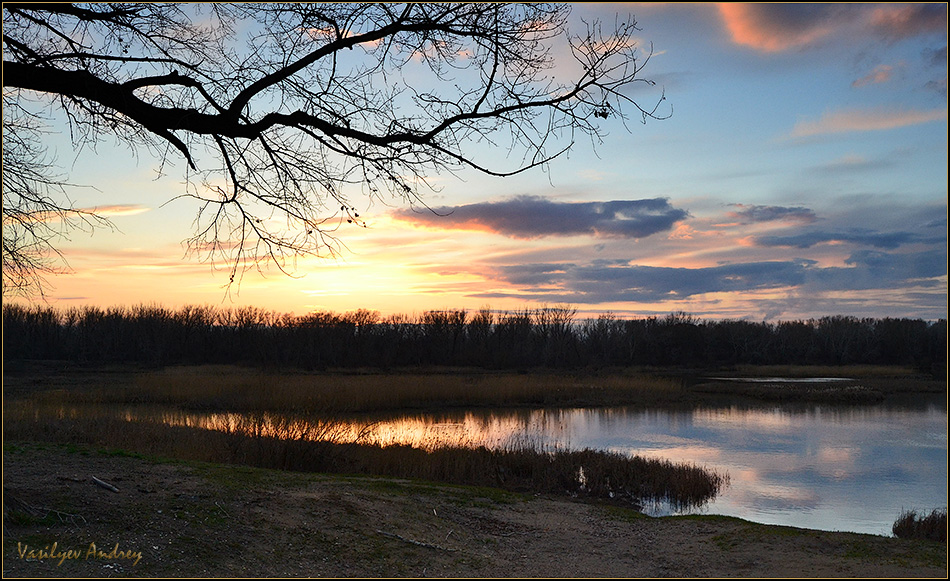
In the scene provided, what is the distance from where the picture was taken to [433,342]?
6575 centimetres

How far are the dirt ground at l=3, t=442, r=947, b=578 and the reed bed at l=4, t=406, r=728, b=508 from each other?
2.27 m

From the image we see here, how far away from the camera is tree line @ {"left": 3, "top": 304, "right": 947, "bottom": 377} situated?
60062 mm

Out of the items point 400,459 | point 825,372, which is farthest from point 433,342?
point 400,459

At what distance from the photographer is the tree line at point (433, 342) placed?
6006 centimetres

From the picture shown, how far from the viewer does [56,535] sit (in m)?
5.17

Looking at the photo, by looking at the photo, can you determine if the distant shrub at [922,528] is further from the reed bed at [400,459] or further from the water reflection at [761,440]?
the reed bed at [400,459]

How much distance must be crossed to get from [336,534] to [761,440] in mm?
18158

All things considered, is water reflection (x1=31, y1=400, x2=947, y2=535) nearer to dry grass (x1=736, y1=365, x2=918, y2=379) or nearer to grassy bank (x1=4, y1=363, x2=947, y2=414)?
grassy bank (x1=4, y1=363, x2=947, y2=414)

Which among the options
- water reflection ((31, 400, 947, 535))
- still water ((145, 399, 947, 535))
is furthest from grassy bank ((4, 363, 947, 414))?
still water ((145, 399, 947, 535))

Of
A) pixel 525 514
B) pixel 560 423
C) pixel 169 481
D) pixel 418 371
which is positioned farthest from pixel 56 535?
pixel 418 371

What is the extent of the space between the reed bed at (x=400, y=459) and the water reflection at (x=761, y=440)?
28 cm

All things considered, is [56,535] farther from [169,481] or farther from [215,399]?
[215,399]

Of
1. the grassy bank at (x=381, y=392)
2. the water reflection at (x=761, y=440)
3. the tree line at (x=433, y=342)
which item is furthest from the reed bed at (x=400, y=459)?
the tree line at (x=433, y=342)

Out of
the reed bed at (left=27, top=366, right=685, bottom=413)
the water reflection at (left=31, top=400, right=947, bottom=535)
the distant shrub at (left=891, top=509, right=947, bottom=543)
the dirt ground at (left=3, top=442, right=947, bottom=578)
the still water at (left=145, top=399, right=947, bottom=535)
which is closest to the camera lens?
the dirt ground at (left=3, top=442, right=947, bottom=578)
